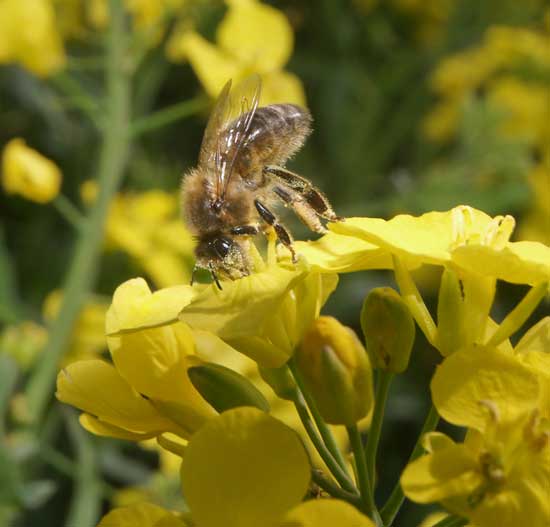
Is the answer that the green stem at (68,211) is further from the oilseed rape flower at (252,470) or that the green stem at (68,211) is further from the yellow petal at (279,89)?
the oilseed rape flower at (252,470)

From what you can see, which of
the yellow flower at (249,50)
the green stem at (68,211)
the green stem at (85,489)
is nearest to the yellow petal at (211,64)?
the yellow flower at (249,50)

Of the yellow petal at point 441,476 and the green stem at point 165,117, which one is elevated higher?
the green stem at point 165,117

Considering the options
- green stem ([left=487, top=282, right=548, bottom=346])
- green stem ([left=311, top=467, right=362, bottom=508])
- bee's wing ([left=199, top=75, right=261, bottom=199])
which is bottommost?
green stem ([left=311, top=467, right=362, bottom=508])

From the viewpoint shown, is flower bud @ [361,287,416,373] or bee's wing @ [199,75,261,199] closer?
flower bud @ [361,287,416,373]

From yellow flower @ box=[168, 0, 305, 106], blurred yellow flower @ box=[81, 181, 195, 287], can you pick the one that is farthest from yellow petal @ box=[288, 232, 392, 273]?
blurred yellow flower @ box=[81, 181, 195, 287]

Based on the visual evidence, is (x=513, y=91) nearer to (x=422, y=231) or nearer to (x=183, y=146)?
(x=183, y=146)

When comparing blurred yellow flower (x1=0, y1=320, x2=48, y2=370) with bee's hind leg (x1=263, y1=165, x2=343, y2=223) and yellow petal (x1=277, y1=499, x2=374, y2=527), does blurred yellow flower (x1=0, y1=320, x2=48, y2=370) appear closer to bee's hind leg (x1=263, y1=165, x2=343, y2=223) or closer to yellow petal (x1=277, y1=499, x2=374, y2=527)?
bee's hind leg (x1=263, y1=165, x2=343, y2=223)
